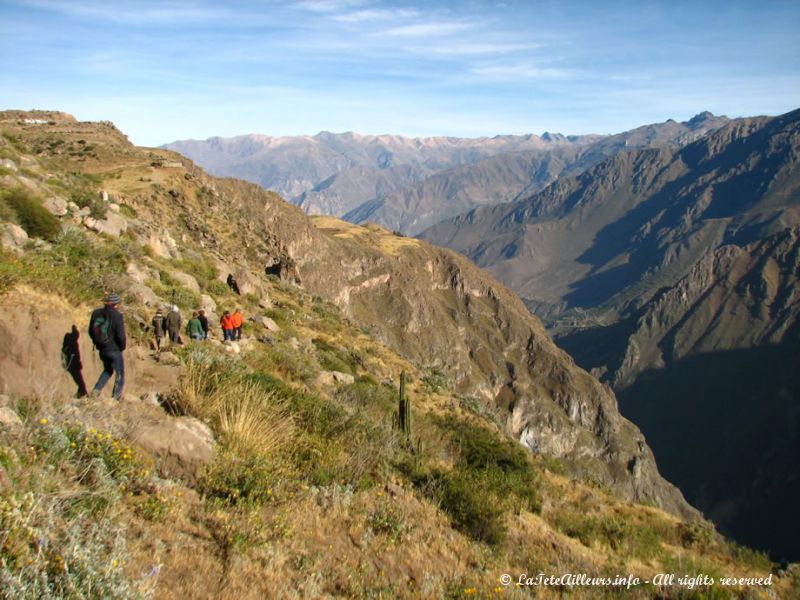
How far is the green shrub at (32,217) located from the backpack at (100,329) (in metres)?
7.60

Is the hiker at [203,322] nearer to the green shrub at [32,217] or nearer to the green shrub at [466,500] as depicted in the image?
the green shrub at [32,217]

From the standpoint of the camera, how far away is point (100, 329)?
8.09 metres

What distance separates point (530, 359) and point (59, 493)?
13946cm

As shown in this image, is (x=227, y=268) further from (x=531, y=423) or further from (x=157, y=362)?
(x=531, y=423)

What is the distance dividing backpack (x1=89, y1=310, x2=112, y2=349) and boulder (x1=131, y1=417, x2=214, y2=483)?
2146mm

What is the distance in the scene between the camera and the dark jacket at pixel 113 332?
7883mm

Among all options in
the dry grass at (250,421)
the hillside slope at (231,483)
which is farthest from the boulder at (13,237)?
the dry grass at (250,421)

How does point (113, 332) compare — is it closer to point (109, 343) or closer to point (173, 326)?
point (109, 343)

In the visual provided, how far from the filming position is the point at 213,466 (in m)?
6.34

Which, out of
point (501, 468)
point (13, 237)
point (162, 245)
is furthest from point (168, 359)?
point (162, 245)

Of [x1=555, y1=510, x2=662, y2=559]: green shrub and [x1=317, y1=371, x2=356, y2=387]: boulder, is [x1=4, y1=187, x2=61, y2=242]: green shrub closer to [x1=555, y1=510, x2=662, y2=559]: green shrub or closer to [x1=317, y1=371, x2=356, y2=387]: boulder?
[x1=317, y1=371, x2=356, y2=387]: boulder

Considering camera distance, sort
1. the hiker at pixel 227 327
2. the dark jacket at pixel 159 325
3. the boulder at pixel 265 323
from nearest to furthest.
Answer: the dark jacket at pixel 159 325
the hiker at pixel 227 327
the boulder at pixel 265 323

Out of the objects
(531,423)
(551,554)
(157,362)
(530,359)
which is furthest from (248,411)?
(530,359)

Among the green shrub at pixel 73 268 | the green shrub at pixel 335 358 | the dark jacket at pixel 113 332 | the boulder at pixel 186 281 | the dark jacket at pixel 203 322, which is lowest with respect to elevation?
the green shrub at pixel 335 358
